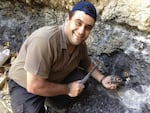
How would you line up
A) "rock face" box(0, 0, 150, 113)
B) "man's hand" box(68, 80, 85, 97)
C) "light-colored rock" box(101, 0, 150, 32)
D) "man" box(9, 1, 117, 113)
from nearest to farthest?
"man" box(9, 1, 117, 113)
"man's hand" box(68, 80, 85, 97)
"rock face" box(0, 0, 150, 113)
"light-colored rock" box(101, 0, 150, 32)

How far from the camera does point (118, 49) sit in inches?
99.3

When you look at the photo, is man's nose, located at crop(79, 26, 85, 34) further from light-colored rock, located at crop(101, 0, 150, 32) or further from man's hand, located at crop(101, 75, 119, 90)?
light-colored rock, located at crop(101, 0, 150, 32)

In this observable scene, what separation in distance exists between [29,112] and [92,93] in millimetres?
516

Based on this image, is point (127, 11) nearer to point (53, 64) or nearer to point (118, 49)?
point (118, 49)

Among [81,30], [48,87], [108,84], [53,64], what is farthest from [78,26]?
[108,84]

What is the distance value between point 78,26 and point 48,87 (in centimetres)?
45

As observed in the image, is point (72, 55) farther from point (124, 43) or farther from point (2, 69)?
point (2, 69)

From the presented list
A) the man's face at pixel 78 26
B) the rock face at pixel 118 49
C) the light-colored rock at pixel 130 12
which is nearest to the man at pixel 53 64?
the man's face at pixel 78 26

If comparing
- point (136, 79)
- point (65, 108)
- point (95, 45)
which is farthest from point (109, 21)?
point (65, 108)

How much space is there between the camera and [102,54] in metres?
2.60

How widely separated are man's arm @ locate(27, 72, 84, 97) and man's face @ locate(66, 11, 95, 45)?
13.2 inches

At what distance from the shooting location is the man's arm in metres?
1.95

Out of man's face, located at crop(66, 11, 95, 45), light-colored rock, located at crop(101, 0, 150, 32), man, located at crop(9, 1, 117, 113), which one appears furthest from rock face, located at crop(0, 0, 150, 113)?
man's face, located at crop(66, 11, 95, 45)

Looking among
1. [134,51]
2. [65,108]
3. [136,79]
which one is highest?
[134,51]
